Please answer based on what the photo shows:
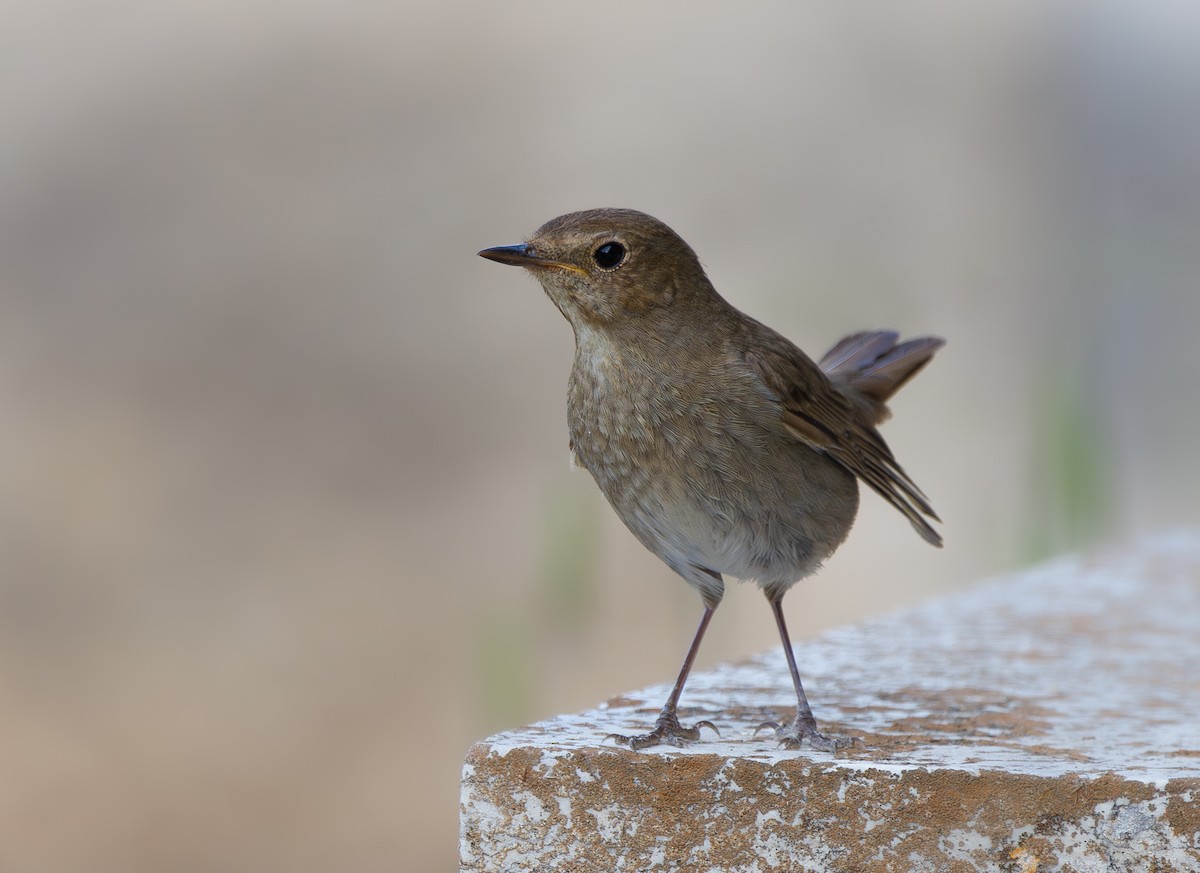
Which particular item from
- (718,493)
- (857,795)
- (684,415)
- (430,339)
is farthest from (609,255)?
(430,339)

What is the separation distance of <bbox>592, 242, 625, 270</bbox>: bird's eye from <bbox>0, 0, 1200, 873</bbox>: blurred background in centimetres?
140

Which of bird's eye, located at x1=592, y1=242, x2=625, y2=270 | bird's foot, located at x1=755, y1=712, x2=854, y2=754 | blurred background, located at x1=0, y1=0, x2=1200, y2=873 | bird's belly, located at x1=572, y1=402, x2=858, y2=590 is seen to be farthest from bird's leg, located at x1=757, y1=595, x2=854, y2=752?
blurred background, located at x1=0, y1=0, x2=1200, y2=873

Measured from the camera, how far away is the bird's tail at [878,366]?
3801 mm

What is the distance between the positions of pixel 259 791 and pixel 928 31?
5416 mm

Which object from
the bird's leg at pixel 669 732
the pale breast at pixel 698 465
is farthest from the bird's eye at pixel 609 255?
the bird's leg at pixel 669 732

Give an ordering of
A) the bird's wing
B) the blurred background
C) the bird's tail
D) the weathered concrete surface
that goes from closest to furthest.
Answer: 1. the weathered concrete surface
2. the bird's wing
3. the bird's tail
4. the blurred background

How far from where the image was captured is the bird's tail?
380 centimetres

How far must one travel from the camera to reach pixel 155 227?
23.2 ft

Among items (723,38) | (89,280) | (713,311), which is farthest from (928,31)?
(713,311)

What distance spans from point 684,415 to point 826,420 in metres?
0.40

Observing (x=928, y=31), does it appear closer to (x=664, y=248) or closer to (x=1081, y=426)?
(x=1081, y=426)

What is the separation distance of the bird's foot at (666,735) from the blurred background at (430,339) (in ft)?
4.87

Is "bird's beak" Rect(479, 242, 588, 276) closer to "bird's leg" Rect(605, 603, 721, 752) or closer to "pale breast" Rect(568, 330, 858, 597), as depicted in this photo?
"pale breast" Rect(568, 330, 858, 597)

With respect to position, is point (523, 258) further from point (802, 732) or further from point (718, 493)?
point (802, 732)
